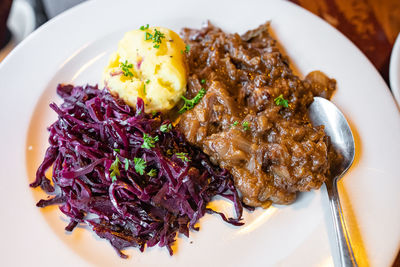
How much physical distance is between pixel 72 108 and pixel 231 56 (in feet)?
6.73

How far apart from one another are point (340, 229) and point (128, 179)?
220 centimetres

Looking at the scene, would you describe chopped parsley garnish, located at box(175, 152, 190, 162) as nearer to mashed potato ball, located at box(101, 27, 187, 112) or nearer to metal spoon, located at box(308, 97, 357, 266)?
mashed potato ball, located at box(101, 27, 187, 112)

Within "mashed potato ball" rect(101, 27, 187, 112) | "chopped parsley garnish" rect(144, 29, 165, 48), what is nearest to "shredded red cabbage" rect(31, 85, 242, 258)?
"mashed potato ball" rect(101, 27, 187, 112)

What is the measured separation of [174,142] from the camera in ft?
12.0

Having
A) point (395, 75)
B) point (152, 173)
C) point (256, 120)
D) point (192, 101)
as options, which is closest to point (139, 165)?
point (152, 173)

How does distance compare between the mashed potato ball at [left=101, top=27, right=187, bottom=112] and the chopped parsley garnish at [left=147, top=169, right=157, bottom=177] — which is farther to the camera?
the mashed potato ball at [left=101, top=27, right=187, bottom=112]

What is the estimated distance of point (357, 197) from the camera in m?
3.42

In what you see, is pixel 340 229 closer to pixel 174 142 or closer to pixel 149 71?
pixel 174 142

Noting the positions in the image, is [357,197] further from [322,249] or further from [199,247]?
[199,247]

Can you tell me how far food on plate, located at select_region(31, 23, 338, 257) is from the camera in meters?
3.39

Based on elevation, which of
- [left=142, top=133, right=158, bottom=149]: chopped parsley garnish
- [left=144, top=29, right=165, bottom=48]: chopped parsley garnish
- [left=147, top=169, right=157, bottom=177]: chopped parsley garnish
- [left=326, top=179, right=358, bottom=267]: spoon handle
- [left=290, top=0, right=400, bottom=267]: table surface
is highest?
[left=144, top=29, right=165, bottom=48]: chopped parsley garnish

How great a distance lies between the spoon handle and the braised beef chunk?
169 mm

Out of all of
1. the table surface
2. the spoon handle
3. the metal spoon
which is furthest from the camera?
the table surface

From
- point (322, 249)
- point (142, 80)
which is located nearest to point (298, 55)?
point (142, 80)
